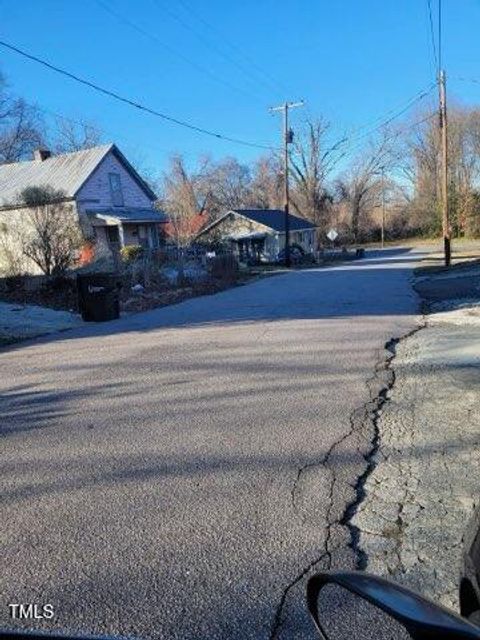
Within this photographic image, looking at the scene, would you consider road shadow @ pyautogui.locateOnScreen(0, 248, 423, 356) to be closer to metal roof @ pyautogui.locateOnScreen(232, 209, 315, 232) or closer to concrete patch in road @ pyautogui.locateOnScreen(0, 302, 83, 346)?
concrete patch in road @ pyautogui.locateOnScreen(0, 302, 83, 346)

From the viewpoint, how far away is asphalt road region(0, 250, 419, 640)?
2.72m

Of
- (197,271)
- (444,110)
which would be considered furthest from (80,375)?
(444,110)

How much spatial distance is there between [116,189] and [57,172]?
148 inches

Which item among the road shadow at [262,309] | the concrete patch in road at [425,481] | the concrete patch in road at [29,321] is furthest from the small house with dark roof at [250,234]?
the concrete patch in road at [425,481]

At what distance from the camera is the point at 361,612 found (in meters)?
2.60

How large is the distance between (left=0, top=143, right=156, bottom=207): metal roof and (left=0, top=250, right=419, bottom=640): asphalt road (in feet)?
85.1

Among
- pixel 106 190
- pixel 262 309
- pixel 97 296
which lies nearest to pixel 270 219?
pixel 106 190

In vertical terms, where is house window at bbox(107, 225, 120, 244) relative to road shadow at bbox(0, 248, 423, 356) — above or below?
above

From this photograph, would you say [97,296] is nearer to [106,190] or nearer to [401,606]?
[401,606]

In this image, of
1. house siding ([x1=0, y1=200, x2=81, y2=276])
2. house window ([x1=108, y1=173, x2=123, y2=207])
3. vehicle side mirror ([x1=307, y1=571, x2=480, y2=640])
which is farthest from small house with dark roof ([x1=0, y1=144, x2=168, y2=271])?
vehicle side mirror ([x1=307, y1=571, x2=480, y2=640])

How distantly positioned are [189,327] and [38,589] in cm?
969

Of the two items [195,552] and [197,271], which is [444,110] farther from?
[195,552]

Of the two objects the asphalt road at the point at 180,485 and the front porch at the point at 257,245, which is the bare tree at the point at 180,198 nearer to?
the front porch at the point at 257,245

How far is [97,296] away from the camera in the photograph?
1438cm
